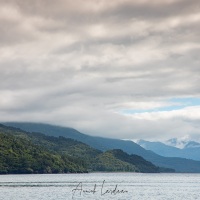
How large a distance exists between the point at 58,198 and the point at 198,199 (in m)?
47.0

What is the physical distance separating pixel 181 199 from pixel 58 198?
1628 inches

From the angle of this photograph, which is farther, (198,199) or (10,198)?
(198,199)

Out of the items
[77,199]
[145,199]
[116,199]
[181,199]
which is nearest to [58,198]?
[77,199]

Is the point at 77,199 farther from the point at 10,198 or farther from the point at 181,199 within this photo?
the point at 181,199

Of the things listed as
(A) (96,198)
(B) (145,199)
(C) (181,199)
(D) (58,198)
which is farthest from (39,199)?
(C) (181,199)

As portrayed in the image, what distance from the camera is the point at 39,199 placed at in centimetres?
14988

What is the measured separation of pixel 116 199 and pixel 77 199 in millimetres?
12893

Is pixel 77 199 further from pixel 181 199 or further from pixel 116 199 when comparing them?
pixel 181 199

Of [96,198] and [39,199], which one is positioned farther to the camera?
[96,198]

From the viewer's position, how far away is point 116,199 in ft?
518

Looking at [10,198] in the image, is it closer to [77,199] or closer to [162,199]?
[77,199]

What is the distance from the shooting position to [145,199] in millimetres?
159250

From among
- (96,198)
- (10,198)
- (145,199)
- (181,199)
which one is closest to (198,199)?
(181,199)

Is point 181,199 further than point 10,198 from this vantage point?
Yes
